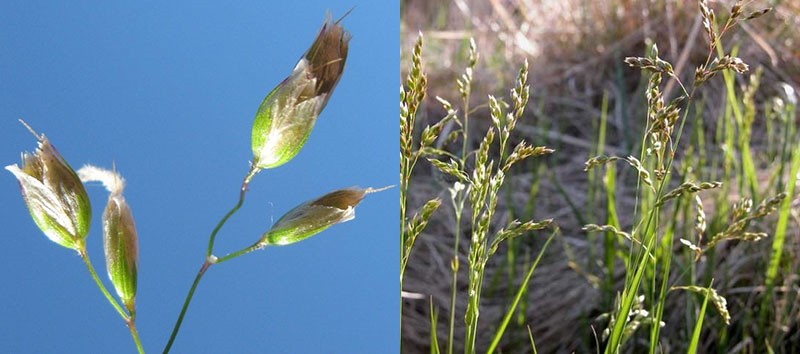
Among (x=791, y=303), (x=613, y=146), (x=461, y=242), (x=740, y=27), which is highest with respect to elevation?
(x=740, y=27)

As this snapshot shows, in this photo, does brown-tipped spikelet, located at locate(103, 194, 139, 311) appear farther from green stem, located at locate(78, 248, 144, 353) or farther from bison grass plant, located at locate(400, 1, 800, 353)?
bison grass plant, located at locate(400, 1, 800, 353)

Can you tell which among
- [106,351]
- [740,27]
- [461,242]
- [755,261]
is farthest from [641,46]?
[106,351]

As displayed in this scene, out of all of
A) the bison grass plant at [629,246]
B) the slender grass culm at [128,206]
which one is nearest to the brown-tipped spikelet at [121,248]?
the slender grass culm at [128,206]

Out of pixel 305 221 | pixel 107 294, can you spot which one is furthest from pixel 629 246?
pixel 107 294

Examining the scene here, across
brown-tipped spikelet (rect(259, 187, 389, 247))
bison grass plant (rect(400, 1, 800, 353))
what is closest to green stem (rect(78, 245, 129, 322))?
brown-tipped spikelet (rect(259, 187, 389, 247))

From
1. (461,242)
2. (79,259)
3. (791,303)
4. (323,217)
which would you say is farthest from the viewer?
(461,242)

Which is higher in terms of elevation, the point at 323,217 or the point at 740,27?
the point at 740,27

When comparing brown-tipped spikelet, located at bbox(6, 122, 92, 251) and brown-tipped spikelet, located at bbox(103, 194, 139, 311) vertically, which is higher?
brown-tipped spikelet, located at bbox(6, 122, 92, 251)

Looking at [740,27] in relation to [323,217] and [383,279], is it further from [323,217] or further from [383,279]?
[323,217]

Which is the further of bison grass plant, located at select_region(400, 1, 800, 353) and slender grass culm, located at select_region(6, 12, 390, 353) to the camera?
bison grass plant, located at select_region(400, 1, 800, 353)
